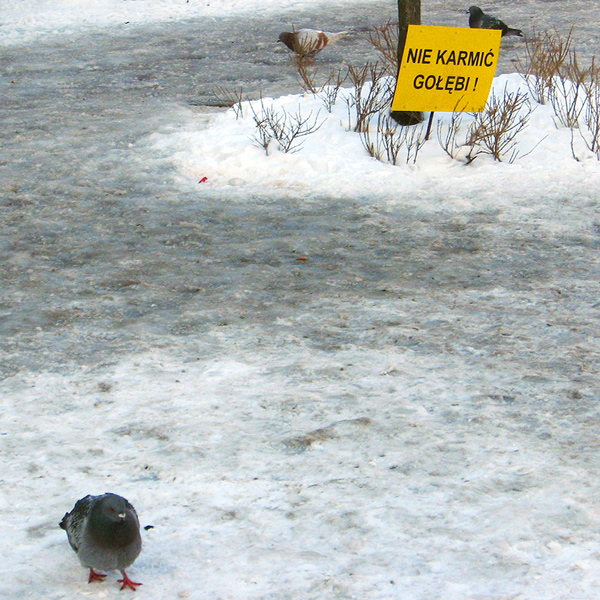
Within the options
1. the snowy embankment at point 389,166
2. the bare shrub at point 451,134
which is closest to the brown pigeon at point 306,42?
the snowy embankment at point 389,166

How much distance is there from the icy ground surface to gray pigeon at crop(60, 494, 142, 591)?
0.17 m

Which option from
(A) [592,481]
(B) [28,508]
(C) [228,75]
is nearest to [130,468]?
(B) [28,508]

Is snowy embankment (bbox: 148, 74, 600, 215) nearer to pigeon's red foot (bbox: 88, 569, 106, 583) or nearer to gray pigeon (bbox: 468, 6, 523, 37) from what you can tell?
gray pigeon (bbox: 468, 6, 523, 37)

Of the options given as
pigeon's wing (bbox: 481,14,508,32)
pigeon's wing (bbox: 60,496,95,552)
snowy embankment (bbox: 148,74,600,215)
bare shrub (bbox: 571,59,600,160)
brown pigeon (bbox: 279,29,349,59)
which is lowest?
pigeon's wing (bbox: 60,496,95,552)

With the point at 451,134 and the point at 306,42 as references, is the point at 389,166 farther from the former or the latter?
the point at 306,42

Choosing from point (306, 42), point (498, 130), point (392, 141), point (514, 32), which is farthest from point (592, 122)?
point (514, 32)

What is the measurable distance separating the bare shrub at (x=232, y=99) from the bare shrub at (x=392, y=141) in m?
1.39

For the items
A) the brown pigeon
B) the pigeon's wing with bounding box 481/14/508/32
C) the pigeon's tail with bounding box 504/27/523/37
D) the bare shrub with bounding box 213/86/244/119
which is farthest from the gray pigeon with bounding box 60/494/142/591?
the pigeon's tail with bounding box 504/27/523/37

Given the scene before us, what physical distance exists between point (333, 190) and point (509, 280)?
2.01 metres

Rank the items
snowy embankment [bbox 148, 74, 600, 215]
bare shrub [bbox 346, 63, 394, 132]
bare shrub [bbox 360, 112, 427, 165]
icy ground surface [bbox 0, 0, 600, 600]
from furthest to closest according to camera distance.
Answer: bare shrub [bbox 346, 63, 394, 132]
bare shrub [bbox 360, 112, 427, 165]
snowy embankment [bbox 148, 74, 600, 215]
icy ground surface [bbox 0, 0, 600, 600]

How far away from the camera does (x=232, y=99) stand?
8.74m

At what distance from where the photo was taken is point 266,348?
176 inches

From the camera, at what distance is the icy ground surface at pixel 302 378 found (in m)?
3.01

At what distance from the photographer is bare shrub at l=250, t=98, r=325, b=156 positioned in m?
7.26
